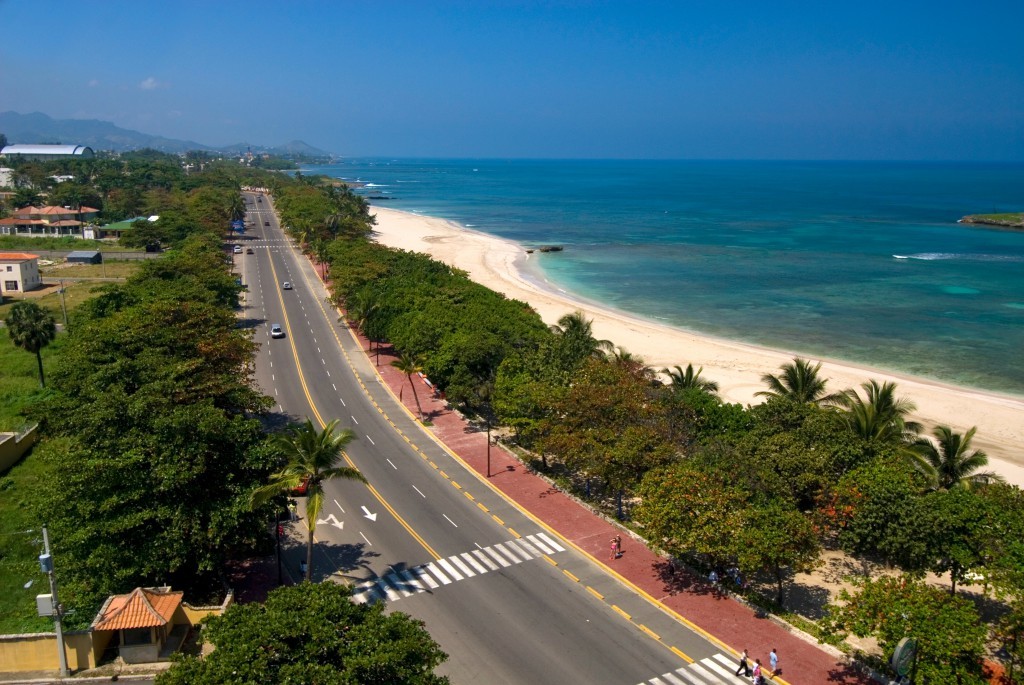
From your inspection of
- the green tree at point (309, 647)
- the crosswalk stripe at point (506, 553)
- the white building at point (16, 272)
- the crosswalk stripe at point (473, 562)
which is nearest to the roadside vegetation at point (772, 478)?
the crosswalk stripe at point (506, 553)

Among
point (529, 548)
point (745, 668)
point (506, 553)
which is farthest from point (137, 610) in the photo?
point (745, 668)

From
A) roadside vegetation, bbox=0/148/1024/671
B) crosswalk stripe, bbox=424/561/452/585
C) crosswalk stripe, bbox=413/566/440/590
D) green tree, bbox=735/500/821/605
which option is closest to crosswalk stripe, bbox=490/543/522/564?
crosswalk stripe, bbox=424/561/452/585

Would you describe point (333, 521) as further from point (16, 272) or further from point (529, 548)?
point (16, 272)

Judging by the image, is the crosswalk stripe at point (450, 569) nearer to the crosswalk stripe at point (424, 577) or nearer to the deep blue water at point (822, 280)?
the crosswalk stripe at point (424, 577)

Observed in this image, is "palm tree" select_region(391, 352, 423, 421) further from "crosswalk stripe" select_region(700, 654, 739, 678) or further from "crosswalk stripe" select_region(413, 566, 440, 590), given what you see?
"crosswalk stripe" select_region(700, 654, 739, 678)

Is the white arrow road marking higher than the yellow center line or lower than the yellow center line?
lower
